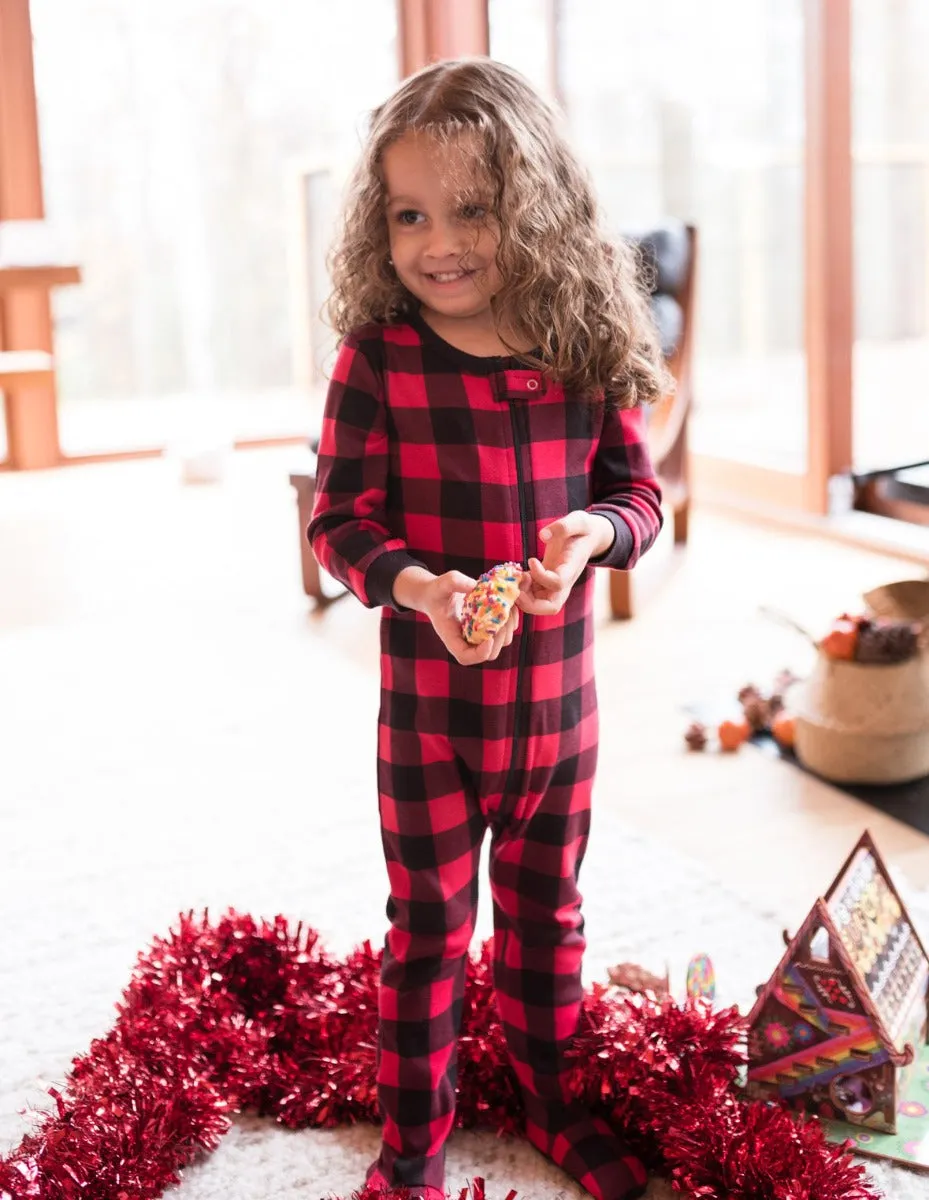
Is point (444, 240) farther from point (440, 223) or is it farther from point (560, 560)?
point (560, 560)

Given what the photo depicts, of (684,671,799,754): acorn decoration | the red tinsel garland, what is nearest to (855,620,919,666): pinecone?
(684,671,799,754): acorn decoration

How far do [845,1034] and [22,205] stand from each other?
199 inches

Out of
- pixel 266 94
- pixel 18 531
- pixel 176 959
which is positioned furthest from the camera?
pixel 266 94

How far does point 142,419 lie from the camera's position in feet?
20.4

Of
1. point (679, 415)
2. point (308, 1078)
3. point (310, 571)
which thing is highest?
point (679, 415)

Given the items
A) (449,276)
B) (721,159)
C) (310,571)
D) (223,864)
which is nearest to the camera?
(449,276)

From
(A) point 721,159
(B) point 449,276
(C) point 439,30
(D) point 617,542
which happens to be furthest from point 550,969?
(C) point 439,30

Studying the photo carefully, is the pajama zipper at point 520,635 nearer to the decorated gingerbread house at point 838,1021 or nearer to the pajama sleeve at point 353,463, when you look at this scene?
the pajama sleeve at point 353,463

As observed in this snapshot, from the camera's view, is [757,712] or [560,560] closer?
[560,560]

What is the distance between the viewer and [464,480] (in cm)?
123

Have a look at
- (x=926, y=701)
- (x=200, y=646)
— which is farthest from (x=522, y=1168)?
(x=200, y=646)

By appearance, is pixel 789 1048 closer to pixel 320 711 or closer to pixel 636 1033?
pixel 636 1033

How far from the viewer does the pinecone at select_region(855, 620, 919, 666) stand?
2.35 metres

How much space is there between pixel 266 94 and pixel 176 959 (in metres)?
5.22
